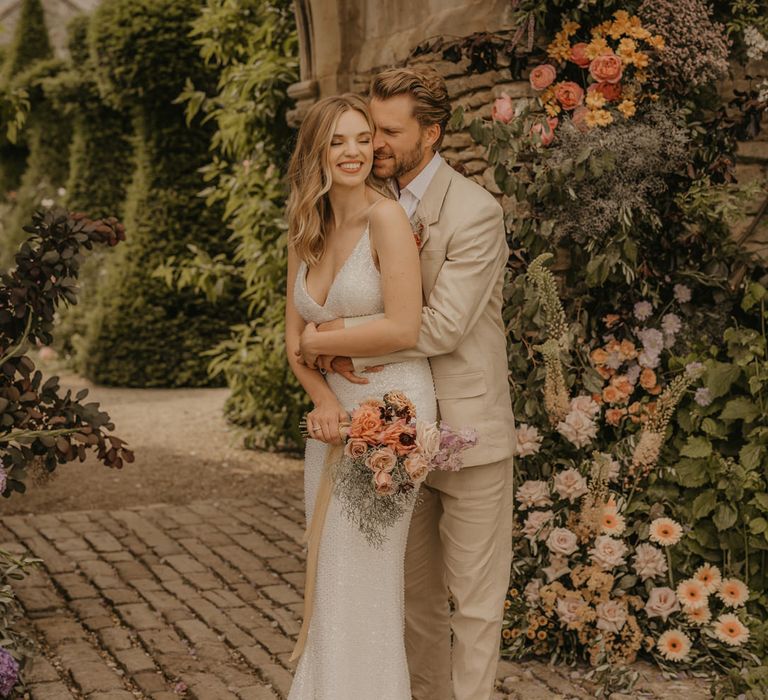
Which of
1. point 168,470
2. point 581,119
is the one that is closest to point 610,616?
point 581,119

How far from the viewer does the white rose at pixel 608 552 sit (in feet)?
13.6

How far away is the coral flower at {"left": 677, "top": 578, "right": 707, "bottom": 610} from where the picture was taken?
4176 millimetres

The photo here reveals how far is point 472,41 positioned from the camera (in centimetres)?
479

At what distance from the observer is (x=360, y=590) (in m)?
2.98

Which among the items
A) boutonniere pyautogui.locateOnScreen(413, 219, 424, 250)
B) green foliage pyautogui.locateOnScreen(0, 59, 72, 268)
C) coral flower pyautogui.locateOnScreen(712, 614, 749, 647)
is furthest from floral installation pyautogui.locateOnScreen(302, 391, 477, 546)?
green foliage pyautogui.locateOnScreen(0, 59, 72, 268)

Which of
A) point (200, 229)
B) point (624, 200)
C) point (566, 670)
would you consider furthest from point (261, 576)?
point (200, 229)

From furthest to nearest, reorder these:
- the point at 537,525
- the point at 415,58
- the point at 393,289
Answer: the point at 415,58 < the point at 537,525 < the point at 393,289

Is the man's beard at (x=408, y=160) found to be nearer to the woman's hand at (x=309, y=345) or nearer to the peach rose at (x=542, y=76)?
the woman's hand at (x=309, y=345)

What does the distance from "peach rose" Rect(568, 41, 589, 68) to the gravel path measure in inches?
152

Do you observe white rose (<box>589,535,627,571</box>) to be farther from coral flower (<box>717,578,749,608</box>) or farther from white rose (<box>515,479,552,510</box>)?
coral flower (<box>717,578,749,608</box>)

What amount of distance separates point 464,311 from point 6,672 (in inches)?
78.9

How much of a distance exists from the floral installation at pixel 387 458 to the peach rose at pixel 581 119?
6.41 ft

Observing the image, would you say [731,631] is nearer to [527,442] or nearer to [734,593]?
[734,593]

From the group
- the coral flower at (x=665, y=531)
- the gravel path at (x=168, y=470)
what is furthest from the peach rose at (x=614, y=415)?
the gravel path at (x=168, y=470)
